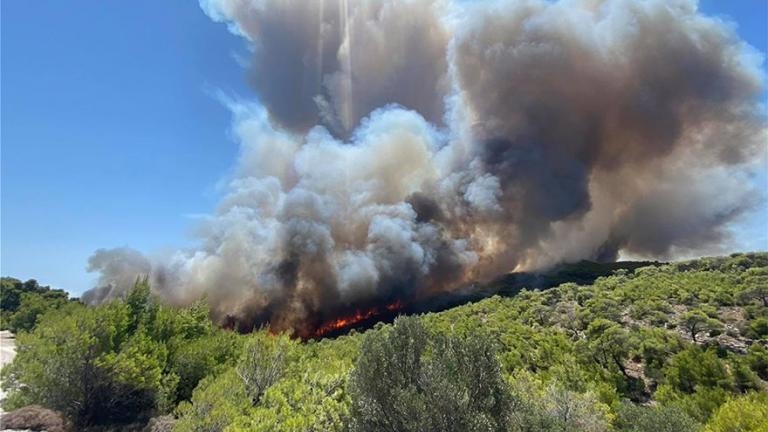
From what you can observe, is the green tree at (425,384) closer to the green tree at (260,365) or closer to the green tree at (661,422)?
the green tree at (260,365)

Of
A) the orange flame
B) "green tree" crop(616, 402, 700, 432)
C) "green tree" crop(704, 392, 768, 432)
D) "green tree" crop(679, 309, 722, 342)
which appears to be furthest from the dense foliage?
"green tree" crop(679, 309, 722, 342)

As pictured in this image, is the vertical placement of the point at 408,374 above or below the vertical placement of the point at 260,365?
below

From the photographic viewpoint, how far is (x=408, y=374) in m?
16.5

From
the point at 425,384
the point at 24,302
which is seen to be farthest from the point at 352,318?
the point at 425,384

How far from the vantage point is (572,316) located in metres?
53.7

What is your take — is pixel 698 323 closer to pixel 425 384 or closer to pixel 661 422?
pixel 661 422

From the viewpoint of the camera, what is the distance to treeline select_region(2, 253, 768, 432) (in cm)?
1584

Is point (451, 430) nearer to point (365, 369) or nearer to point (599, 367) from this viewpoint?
point (365, 369)

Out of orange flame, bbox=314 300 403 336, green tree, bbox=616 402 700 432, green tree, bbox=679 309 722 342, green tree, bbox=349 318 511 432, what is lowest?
green tree, bbox=616 402 700 432

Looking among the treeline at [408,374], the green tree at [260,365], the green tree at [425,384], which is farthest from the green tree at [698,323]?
the green tree at [260,365]

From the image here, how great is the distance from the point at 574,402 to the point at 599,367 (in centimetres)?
1458

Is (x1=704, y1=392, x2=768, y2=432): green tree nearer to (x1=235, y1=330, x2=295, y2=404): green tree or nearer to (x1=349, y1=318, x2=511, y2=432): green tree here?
(x1=349, y1=318, x2=511, y2=432): green tree

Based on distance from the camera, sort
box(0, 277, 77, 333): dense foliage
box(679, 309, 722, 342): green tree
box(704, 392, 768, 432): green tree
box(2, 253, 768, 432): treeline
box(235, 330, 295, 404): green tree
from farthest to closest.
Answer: box(0, 277, 77, 333): dense foliage → box(679, 309, 722, 342): green tree → box(235, 330, 295, 404): green tree → box(704, 392, 768, 432): green tree → box(2, 253, 768, 432): treeline

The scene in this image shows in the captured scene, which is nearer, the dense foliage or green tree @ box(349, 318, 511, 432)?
Answer: green tree @ box(349, 318, 511, 432)
